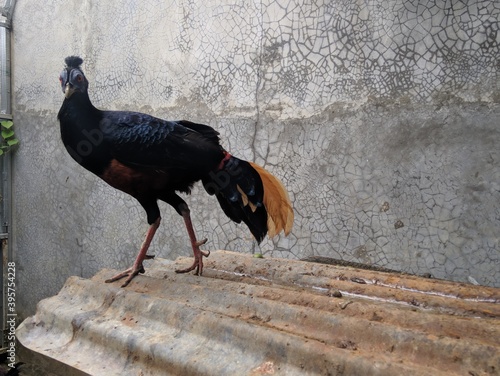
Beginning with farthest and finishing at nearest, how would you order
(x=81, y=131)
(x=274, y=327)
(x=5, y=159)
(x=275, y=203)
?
(x=5, y=159), (x=275, y=203), (x=81, y=131), (x=274, y=327)

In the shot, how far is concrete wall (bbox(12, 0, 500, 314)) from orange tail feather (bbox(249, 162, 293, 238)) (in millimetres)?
→ 1102

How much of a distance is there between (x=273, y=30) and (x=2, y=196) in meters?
4.50

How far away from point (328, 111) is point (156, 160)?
1736 millimetres

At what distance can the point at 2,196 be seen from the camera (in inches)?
247

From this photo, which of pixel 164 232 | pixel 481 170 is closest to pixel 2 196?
pixel 164 232

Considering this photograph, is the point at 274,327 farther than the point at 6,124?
No

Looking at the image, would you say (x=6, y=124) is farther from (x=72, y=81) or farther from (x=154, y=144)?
(x=154, y=144)

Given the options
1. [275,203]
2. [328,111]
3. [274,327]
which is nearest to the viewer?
[274,327]

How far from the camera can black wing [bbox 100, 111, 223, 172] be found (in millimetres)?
2287

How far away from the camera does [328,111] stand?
3602 mm

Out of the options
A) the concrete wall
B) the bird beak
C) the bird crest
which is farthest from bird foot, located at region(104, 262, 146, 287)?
the concrete wall

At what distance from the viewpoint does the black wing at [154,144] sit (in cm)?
229

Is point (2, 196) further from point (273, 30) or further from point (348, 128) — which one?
point (348, 128)

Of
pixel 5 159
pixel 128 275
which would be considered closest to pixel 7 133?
pixel 5 159
